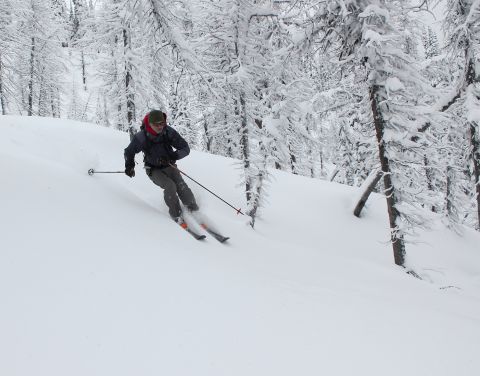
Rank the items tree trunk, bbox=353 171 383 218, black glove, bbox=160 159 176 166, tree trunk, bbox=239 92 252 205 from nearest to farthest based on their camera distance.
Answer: black glove, bbox=160 159 176 166 < tree trunk, bbox=239 92 252 205 < tree trunk, bbox=353 171 383 218

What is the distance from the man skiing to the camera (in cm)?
773

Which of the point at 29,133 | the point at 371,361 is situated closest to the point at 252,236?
the point at 371,361

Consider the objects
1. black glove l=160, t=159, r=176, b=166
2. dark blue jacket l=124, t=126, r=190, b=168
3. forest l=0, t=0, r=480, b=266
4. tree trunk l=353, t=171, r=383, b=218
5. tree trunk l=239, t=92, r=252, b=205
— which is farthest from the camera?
tree trunk l=353, t=171, r=383, b=218

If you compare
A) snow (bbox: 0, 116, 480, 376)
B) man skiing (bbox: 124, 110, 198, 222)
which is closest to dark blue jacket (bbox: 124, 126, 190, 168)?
→ man skiing (bbox: 124, 110, 198, 222)

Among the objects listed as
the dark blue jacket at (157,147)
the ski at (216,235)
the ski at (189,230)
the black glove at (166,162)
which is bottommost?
the ski at (216,235)

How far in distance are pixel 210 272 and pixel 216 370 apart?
7.39ft

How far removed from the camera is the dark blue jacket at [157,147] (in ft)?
25.7

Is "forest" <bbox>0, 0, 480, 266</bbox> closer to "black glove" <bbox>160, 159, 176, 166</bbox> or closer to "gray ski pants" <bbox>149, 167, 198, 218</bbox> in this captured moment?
"black glove" <bbox>160, 159, 176, 166</bbox>

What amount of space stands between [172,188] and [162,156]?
79cm

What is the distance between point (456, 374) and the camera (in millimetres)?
3275

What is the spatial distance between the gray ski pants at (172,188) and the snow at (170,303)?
1.01 ft

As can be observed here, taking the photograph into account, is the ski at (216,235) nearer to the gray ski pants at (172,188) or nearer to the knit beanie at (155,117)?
the gray ski pants at (172,188)

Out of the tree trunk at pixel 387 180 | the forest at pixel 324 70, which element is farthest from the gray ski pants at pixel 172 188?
the tree trunk at pixel 387 180

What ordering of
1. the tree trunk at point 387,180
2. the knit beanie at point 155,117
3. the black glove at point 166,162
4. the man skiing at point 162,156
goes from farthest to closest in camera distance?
1. the tree trunk at point 387,180
2. the black glove at point 166,162
3. the man skiing at point 162,156
4. the knit beanie at point 155,117
